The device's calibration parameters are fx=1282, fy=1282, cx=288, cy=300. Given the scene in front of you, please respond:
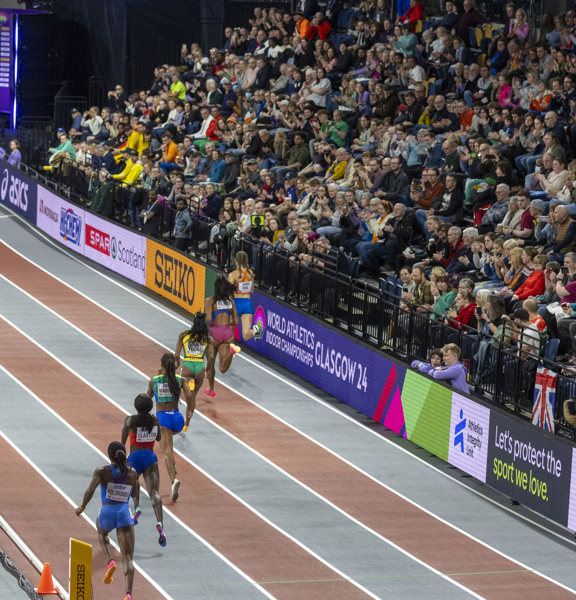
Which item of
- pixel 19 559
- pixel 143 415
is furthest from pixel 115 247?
pixel 19 559

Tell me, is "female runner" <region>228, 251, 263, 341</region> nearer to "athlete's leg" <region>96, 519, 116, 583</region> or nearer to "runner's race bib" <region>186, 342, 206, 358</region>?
"runner's race bib" <region>186, 342, 206, 358</region>

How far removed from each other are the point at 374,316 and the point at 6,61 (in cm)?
2045

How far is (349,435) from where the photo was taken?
1658 cm

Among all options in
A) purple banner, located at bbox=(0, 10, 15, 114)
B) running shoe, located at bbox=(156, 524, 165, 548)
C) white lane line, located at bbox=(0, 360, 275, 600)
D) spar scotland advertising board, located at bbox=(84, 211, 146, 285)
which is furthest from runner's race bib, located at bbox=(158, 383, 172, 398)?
purple banner, located at bbox=(0, 10, 15, 114)

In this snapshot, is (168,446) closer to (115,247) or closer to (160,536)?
(160,536)

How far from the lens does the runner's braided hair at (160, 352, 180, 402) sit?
1298 cm

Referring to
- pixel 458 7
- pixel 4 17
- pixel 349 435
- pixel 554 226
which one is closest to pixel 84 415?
pixel 349 435

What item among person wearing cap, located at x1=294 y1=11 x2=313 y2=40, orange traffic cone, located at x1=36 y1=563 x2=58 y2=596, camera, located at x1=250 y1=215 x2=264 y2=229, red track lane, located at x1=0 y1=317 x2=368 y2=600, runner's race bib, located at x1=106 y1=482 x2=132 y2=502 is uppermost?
→ person wearing cap, located at x1=294 y1=11 x2=313 y2=40

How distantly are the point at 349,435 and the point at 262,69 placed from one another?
13.6 m

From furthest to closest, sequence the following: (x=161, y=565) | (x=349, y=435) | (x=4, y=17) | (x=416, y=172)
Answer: (x=4, y=17) < (x=416, y=172) < (x=349, y=435) < (x=161, y=565)

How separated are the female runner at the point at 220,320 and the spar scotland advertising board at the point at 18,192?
42.3ft

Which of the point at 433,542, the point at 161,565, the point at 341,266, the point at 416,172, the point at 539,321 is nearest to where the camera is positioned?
the point at 161,565

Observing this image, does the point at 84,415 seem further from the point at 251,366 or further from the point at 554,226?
the point at 554,226

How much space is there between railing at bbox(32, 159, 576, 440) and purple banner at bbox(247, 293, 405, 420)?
21cm
